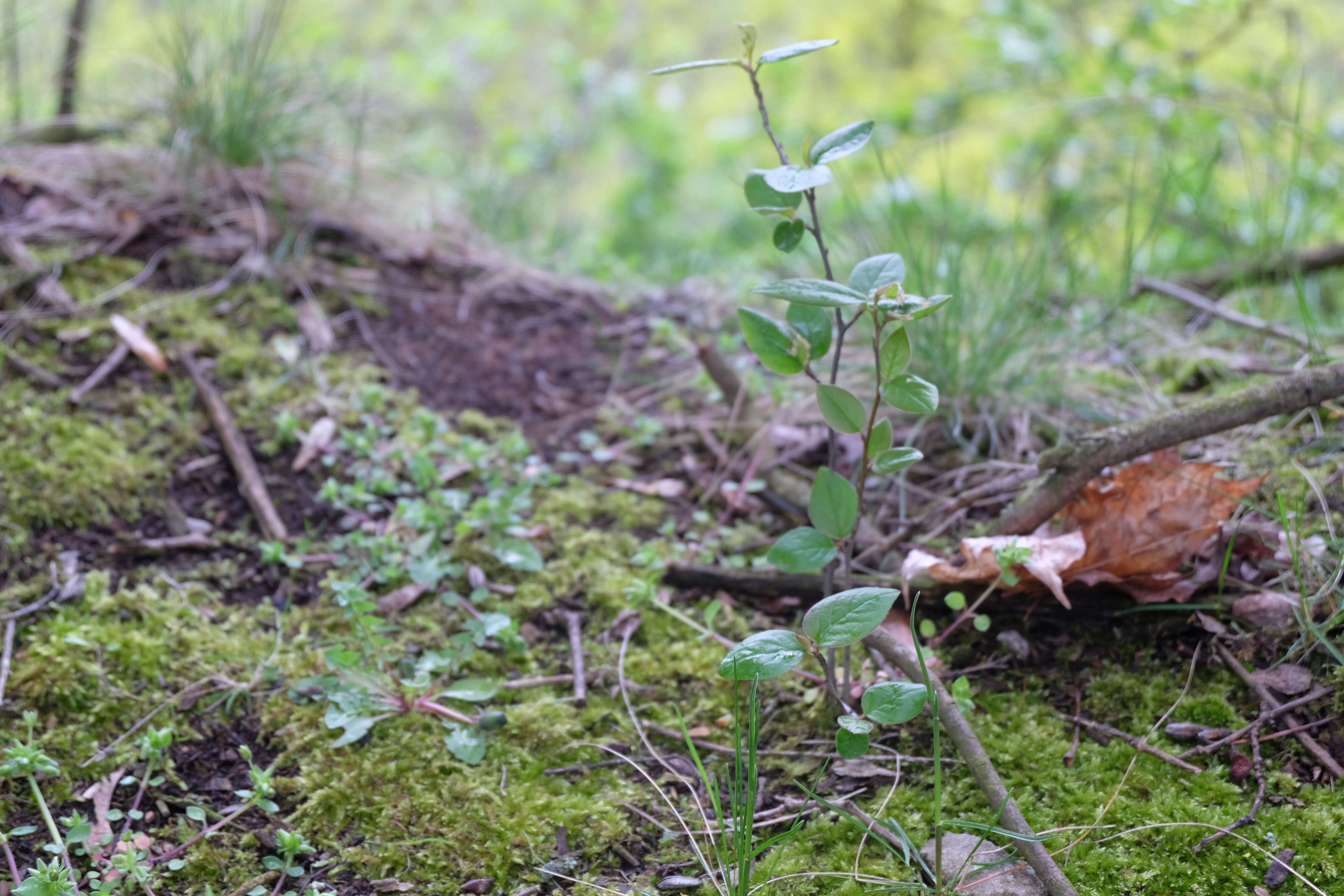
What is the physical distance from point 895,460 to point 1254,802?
2.14 ft

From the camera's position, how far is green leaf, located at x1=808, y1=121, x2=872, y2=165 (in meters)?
1.06

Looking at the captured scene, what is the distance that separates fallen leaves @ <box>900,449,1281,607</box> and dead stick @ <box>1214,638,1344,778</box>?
0.30ft

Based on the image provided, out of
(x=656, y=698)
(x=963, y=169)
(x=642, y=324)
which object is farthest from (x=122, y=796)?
(x=963, y=169)

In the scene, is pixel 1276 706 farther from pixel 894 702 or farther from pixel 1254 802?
pixel 894 702

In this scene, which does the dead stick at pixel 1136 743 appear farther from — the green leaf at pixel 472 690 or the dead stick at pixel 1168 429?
the green leaf at pixel 472 690

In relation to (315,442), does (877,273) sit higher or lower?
higher

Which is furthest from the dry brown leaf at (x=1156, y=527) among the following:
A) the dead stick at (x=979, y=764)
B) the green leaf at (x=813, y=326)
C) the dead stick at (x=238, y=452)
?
the dead stick at (x=238, y=452)

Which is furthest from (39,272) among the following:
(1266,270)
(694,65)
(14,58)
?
(1266,270)

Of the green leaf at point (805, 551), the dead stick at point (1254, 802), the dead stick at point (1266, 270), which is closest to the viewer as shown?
the dead stick at point (1254, 802)

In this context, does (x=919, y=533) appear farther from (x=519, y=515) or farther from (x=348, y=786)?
(x=348, y=786)

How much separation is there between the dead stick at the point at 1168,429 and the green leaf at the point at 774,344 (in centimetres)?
51

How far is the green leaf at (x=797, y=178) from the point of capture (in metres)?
1.02

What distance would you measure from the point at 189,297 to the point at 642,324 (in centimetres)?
127

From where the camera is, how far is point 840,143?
108 cm
